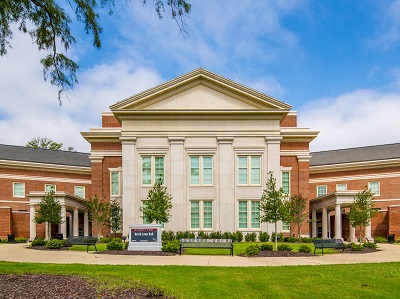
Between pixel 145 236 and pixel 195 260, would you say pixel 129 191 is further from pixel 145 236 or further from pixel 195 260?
pixel 195 260

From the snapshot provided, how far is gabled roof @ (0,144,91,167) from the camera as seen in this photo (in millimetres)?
48031

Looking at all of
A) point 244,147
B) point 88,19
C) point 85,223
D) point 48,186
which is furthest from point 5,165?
point 88,19

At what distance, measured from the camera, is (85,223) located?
43.9 metres

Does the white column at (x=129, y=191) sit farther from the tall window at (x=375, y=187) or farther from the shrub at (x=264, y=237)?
the tall window at (x=375, y=187)

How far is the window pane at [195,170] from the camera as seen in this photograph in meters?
38.1

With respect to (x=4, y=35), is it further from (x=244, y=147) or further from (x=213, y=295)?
(x=244, y=147)

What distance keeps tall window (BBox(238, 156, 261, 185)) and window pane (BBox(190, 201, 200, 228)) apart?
476cm

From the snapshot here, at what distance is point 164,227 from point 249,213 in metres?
8.16

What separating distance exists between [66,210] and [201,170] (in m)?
15.3

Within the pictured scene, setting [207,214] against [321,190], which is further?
[321,190]

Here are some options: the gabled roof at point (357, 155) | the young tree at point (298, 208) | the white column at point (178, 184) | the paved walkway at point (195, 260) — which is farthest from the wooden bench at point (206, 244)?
the gabled roof at point (357, 155)

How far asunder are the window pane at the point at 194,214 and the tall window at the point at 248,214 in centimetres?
408

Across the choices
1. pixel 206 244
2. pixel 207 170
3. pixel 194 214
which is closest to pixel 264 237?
pixel 194 214

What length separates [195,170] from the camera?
3828 centimetres
